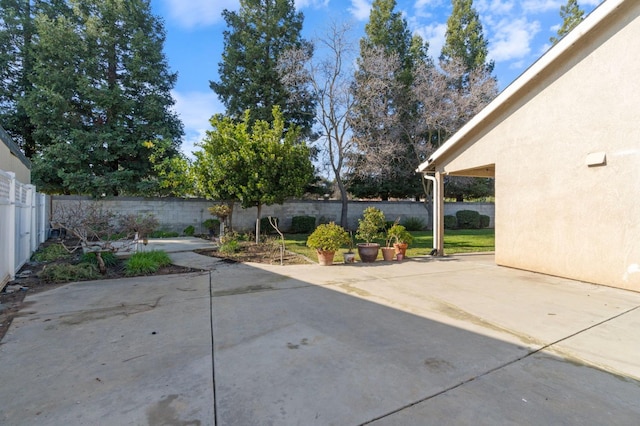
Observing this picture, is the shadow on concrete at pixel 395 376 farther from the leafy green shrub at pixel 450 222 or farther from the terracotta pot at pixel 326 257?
the leafy green shrub at pixel 450 222

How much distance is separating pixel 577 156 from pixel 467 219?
45.0ft

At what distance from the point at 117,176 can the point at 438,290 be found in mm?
13990

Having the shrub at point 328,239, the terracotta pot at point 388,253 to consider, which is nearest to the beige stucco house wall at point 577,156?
the terracotta pot at point 388,253

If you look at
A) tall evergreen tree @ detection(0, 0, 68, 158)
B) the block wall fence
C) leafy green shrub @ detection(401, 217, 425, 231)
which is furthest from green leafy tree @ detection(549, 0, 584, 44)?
tall evergreen tree @ detection(0, 0, 68, 158)

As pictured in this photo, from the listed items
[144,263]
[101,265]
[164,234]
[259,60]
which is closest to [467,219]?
[259,60]

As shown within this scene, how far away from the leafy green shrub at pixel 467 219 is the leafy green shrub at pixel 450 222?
0.52 m

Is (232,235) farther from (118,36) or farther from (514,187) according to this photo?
(118,36)

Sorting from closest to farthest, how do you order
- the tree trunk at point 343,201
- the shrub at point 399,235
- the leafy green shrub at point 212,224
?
the shrub at point 399,235 → the leafy green shrub at point 212,224 → the tree trunk at point 343,201

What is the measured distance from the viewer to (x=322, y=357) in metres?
3.00

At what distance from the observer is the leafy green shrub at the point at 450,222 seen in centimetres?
1859

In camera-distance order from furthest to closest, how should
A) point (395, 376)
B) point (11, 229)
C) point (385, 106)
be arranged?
point (385, 106), point (11, 229), point (395, 376)

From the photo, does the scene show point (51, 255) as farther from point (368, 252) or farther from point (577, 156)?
point (577, 156)

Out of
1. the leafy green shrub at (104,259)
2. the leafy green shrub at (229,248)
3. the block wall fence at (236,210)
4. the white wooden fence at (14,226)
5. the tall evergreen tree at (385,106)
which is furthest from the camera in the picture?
the tall evergreen tree at (385,106)

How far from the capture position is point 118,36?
14.9 metres
